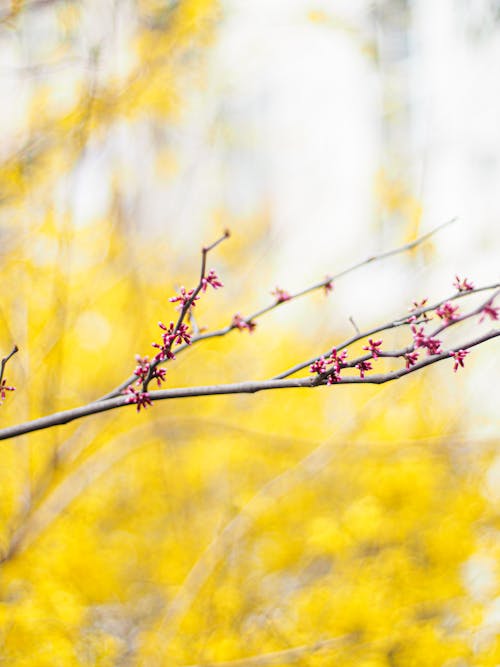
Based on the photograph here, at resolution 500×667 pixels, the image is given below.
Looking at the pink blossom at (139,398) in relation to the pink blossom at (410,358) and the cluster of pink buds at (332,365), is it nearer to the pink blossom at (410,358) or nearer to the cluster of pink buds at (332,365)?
the cluster of pink buds at (332,365)

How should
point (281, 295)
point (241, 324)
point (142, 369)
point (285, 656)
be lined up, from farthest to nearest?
point (285, 656) → point (281, 295) → point (241, 324) → point (142, 369)

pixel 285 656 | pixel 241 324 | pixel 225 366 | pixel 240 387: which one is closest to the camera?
pixel 240 387

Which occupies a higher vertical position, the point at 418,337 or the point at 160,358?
the point at 160,358

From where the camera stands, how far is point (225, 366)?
4.97 metres

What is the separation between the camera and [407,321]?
1.25 metres

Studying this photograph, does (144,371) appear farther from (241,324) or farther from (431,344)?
(431,344)

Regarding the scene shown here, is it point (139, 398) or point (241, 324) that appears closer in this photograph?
point (139, 398)

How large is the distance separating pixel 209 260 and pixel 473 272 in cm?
249

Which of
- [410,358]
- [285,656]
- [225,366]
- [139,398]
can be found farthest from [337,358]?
[225,366]

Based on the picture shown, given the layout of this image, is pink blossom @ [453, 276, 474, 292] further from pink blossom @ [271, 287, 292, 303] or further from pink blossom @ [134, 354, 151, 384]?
pink blossom @ [134, 354, 151, 384]

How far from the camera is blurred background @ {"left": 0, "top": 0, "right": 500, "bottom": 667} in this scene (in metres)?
3.03

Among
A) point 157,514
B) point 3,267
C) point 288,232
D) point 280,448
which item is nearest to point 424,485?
point 280,448

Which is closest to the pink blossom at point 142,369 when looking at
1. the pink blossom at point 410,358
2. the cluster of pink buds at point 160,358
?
the cluster of pink buds at point 160,358

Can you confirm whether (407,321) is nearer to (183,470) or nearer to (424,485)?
(424,485)
